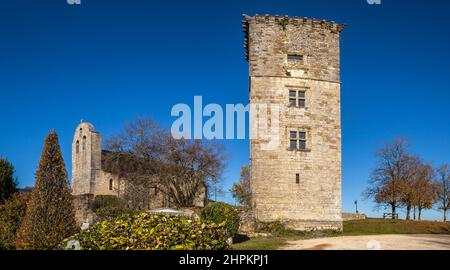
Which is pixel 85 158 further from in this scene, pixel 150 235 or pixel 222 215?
pixel 150 235

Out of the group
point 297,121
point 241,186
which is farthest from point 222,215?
point 241,186

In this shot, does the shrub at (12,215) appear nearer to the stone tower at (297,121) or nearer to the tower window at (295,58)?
the stone tower at (297,121)

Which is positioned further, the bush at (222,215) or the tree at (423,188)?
the tree at (423,188)

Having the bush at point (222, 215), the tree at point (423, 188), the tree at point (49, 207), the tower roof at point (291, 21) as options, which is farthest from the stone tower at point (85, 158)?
the tree at point (49, 207)

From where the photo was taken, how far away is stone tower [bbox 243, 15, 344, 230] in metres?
28.9

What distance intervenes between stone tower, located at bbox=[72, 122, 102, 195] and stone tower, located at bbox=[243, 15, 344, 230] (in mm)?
28321

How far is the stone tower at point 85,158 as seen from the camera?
5206 centimetres

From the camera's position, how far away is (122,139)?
45.7 meters

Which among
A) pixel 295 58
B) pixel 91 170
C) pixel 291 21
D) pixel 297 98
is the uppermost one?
pixel 291 21

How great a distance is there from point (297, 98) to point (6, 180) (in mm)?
18233

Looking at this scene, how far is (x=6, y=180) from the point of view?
27.0 m

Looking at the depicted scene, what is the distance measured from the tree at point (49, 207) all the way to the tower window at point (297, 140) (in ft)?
50.7
